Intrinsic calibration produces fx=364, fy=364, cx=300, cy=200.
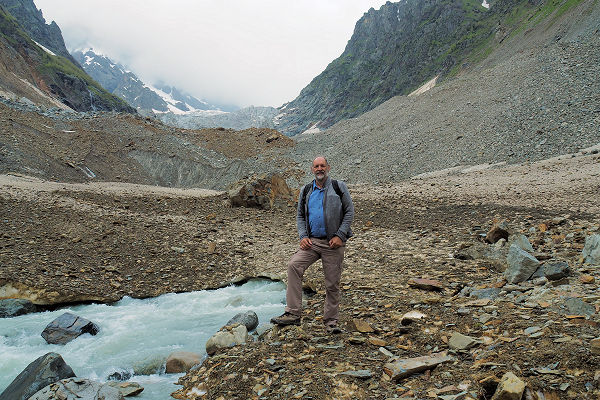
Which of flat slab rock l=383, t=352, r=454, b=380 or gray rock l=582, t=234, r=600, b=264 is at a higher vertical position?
gray rock l=582, t=234, r=600, b=264

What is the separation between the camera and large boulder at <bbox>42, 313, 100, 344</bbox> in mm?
7582

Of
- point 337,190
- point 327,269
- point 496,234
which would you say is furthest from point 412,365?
point 496,234

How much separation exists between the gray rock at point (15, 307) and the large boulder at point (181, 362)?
192 inches

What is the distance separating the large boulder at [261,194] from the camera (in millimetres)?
19062

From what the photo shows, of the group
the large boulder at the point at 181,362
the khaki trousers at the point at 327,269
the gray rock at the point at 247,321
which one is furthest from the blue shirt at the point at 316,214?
the large boulder at the point at 181,362

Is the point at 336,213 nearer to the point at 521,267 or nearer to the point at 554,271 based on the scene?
the point at 521,267

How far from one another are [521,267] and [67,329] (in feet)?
30.4

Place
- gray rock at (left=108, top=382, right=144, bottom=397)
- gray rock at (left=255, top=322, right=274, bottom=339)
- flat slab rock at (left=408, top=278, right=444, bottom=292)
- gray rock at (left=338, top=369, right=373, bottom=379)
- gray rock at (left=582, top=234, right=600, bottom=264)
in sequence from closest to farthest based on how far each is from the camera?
gray rock at (left=338, top=369, right=373, bottom=379) < gray rock at (left=108, top=382, right=144, bottom=397) < gray rock at (left=255, top=322, right=274, bottom=339) < gray rock at (left=582, top=234, right=600, bottom=264) < flat slab rock at (left=408, top=278, right=444, bottom=292)

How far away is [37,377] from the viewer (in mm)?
5508

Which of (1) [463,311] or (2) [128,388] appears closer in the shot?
(2) [128,388]

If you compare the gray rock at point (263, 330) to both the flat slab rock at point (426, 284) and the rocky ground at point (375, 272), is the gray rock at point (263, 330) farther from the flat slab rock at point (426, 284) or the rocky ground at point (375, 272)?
the flat slab rock at point (426, 284)

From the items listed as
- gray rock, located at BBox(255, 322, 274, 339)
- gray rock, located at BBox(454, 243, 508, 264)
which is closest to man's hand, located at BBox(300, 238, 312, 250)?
gray rock, located at BBox(255, 322, 274, 339)

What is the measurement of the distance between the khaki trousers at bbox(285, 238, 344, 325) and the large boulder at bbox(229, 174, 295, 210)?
522 inches

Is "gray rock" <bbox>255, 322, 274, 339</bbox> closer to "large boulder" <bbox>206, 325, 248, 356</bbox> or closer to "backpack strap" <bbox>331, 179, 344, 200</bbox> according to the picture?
"large boulder" <bbox>206, 325, 248, 356</bbox>
